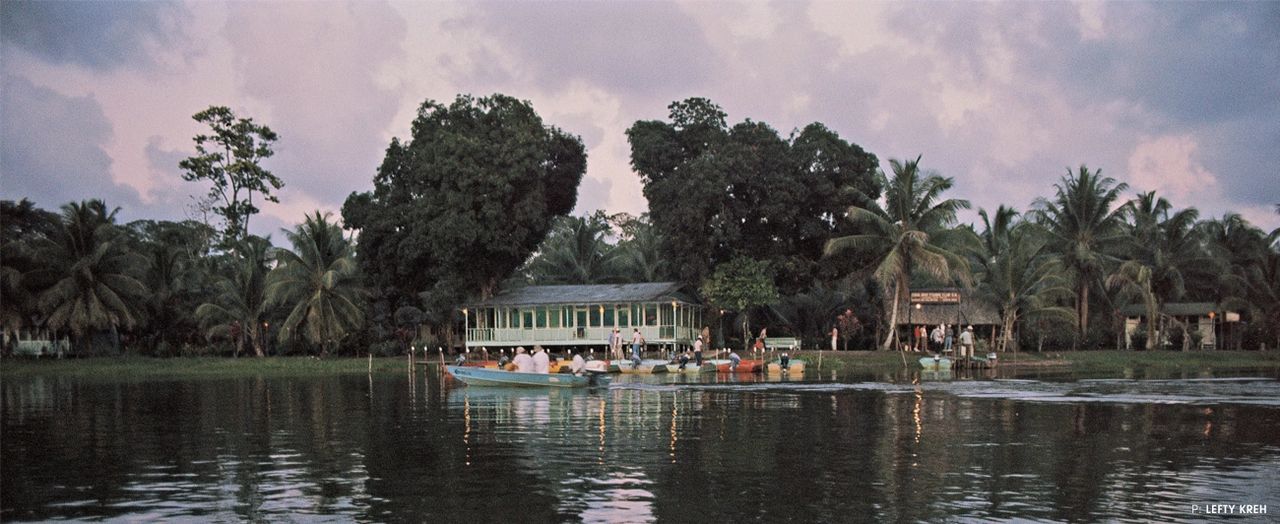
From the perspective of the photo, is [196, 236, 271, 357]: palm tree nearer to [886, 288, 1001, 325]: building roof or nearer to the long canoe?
the long canoe

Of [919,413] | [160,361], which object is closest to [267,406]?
[919,413]

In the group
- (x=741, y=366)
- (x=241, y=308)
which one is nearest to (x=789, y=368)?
(x=741, y=366)

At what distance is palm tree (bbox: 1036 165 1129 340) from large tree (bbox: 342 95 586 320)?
2489 cm

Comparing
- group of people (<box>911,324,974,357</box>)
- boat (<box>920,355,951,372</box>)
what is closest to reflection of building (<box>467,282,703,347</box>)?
group of people (<box>911,324,974,357</box>)

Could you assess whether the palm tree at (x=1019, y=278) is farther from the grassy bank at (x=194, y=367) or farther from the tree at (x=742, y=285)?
the grassy bank at (x=194, y=367)

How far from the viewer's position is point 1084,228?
5225 cm

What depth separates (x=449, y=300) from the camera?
57.3 meters

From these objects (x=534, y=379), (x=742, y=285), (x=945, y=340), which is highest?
(x=742, y=285)

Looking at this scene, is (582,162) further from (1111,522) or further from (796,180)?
(1111,522)

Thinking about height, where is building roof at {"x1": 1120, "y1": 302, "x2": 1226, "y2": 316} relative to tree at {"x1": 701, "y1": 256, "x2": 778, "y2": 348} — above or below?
below

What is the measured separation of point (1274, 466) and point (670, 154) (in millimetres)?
41731

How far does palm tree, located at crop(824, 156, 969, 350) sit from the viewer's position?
48.2 m

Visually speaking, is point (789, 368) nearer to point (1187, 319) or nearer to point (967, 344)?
point (967, 344)

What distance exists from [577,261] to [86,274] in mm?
26316
